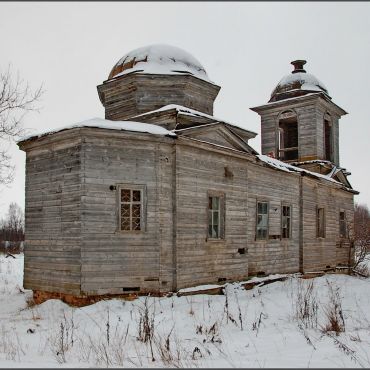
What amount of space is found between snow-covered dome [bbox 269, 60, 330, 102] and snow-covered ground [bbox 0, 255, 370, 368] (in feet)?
38.6

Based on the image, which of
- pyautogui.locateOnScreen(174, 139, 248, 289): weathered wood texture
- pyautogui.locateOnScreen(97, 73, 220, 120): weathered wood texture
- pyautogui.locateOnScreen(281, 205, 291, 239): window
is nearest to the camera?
pyautogui.locateOnScreen(174, 139, 248, 289): weathered wood texture

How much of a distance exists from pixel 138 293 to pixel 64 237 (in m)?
2.30

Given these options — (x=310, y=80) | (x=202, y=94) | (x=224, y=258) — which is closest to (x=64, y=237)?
(x=224, y=258)

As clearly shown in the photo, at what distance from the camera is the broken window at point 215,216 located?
1283 cm

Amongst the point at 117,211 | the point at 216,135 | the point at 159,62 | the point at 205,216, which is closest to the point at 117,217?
the point at 117,211

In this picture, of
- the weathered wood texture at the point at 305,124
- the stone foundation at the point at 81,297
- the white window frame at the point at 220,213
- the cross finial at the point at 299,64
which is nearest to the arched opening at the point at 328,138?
the weathered wood texture at the point at 305,124

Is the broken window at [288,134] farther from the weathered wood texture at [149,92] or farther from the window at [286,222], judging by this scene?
the weathered wood texture at [149,92]

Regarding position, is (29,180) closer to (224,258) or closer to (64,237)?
(64,237)

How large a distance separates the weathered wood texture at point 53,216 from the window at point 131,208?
42.8 inches

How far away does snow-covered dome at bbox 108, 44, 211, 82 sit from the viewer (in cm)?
1496

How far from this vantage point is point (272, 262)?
1595 cm

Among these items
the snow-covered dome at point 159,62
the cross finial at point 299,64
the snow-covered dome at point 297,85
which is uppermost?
the cross finial at point 299,64

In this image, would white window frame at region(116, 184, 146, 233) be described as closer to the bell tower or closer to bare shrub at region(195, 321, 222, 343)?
bare shrub at region(195, 321, 222, 343)

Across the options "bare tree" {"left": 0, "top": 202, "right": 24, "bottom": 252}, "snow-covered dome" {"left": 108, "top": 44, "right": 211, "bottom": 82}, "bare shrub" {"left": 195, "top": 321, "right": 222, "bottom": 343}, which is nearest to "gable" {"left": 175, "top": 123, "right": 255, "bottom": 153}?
"snow-covered dome" {"left": 108, "top": 44, "right": 211, "bottom": 82}
